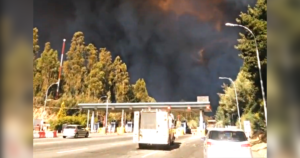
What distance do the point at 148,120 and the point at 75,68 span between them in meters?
73.7

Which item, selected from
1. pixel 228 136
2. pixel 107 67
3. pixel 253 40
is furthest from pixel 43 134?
pixel 107 67

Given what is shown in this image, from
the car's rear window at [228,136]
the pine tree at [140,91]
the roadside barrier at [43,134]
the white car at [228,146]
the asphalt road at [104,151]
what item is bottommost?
the roadside barrier at [43,134]

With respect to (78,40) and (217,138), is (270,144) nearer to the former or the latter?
(217,138)

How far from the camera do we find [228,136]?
1136cm

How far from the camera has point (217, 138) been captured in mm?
11414

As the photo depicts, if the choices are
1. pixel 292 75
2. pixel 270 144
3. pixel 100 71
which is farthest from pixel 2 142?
pixel 100 71

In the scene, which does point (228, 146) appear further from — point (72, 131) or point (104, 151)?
point (72, 131)

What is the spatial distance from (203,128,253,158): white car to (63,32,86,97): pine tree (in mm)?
85150

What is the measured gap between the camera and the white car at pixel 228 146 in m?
10.7

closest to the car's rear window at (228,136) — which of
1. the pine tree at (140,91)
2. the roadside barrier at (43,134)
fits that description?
the roadside barrier at (43,134)

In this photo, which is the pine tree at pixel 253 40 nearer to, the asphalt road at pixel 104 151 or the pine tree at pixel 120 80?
the asphalt road at pixel 104 151

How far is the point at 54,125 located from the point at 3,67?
2563 inches

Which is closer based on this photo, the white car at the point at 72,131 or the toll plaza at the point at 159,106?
the white car at the point at 72,131

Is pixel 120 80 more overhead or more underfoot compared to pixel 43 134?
more overhead
